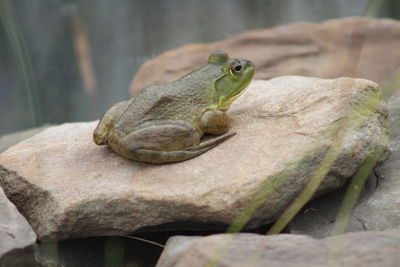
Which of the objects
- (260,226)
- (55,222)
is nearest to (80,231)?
(55,222)

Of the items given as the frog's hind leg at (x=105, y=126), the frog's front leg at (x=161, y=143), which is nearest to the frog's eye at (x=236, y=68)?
the frog's front leg at (x=161, y=143)

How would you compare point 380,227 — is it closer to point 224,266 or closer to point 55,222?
point 224,266

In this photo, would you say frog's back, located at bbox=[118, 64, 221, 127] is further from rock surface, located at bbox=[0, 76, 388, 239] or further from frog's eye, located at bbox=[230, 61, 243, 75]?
rock surface, located at bbox=[0, 76, 388, 239]

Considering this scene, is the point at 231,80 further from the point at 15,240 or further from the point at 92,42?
the point at 92,42

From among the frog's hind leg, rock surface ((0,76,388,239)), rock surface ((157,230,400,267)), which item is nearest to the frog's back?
the frog's hind leg

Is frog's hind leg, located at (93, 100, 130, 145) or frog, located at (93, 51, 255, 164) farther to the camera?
frog's hind leg, located at (93, 100, 130, 145)

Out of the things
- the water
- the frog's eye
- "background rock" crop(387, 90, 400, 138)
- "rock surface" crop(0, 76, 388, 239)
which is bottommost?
the water
